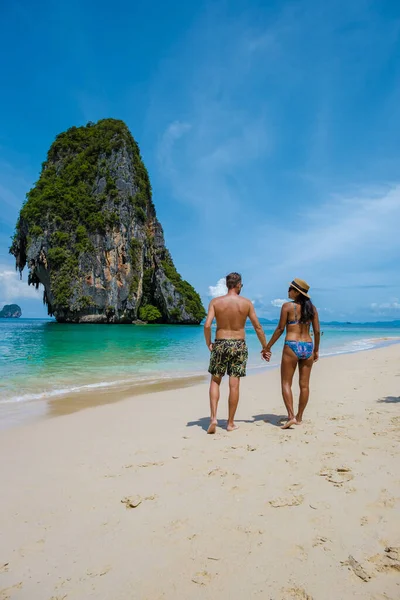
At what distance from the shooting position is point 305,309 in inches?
168

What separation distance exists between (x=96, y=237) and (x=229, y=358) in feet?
159

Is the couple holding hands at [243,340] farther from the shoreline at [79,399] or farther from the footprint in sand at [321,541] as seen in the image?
the shoreline at [79,399]

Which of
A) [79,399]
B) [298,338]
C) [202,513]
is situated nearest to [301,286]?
[298,338]

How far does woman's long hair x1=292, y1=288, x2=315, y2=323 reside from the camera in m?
4.25

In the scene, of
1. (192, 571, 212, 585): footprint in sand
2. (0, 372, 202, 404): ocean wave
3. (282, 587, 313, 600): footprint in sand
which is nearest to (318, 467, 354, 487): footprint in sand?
(282, 587, 313, 600): footprint in sand

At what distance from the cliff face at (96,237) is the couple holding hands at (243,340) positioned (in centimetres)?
4477

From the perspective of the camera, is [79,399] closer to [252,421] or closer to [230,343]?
[252,421]

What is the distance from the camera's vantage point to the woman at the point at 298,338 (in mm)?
4242

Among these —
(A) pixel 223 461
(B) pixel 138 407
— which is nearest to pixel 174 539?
(A) pixel 223 461

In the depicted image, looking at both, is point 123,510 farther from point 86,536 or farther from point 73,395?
point 73,395

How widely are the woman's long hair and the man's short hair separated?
0.72m

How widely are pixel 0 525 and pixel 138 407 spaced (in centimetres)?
341

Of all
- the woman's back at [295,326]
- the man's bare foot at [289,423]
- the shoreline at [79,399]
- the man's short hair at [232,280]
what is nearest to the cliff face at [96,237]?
the shoreline at [79,399]

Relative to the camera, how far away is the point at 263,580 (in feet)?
5.41
